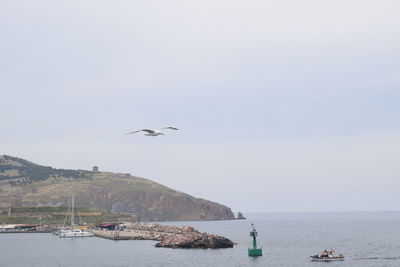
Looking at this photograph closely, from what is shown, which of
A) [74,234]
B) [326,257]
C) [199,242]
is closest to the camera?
[326,257]

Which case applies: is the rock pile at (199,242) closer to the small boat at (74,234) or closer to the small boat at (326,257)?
the small boat at (326,257)

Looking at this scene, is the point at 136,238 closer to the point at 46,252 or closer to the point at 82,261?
the point at 46,252

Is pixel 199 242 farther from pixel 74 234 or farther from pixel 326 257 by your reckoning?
pixel 74 234

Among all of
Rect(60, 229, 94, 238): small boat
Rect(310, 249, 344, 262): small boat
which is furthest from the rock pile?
Rect(60, 229, 94, 238): small boat

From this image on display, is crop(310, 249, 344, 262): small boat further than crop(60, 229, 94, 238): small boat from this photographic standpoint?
No

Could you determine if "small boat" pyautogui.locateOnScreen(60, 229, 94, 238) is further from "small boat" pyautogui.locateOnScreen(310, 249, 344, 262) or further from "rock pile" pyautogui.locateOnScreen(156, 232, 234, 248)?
"small boat" pyautogui.locateOnScreen(310, 249, 344, 262)

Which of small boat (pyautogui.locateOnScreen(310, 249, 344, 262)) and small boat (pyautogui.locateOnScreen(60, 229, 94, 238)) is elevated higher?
small boat (pyautogui.locateOnScreen(60, 229, 94, 238))

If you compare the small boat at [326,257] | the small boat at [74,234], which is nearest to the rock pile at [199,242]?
the small boat at [326,257]

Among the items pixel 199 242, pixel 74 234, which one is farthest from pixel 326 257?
pixel 74 234

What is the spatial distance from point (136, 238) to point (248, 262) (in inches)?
2720

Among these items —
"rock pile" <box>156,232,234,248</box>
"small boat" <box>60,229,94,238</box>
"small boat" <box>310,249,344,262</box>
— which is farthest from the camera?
"small boat" <box>60,229,94,238</box>

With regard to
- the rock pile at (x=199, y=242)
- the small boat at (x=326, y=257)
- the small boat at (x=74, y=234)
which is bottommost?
the small boat at (x=326, y=257)

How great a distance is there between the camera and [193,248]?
131500 mm

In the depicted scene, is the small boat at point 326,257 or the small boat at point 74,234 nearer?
the small boat at point 326,257
